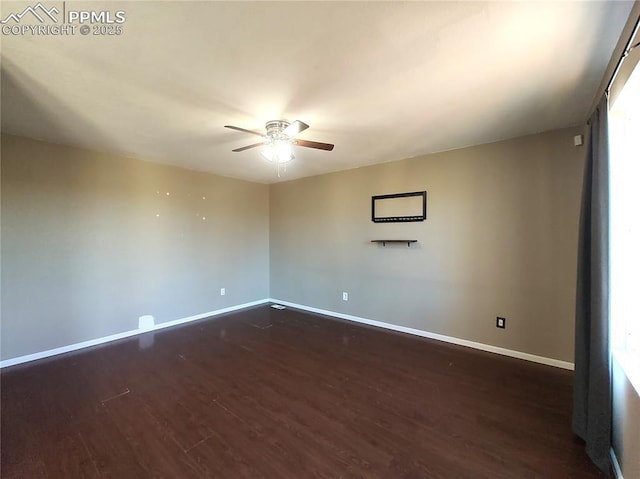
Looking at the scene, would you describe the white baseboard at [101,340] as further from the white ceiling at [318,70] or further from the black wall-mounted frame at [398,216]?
the black wall-mounted frame at [398,216]

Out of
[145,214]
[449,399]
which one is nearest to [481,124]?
[449,399]

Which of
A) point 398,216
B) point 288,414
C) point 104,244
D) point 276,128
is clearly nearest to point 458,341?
point 398,216

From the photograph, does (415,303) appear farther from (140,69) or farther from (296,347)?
(140,69)

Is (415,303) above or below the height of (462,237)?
below

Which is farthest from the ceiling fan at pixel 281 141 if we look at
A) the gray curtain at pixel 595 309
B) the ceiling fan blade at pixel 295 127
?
the gray curtain at pixel 595 309

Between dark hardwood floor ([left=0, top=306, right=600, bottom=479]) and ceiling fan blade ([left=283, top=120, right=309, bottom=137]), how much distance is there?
234 cm

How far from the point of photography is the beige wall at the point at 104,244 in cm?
296

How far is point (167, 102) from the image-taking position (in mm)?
2209

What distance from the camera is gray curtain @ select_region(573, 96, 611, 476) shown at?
1.63 m

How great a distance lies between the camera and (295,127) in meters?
2.32

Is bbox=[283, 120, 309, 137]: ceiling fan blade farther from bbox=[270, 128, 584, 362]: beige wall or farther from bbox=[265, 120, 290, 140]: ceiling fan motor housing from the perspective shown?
bbox=[270, 128, 584, 362]: beige wall

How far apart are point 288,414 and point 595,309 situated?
2240 millimetres

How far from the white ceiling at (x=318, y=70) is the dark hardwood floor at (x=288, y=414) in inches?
98.6

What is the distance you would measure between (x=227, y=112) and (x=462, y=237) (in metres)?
3.03
